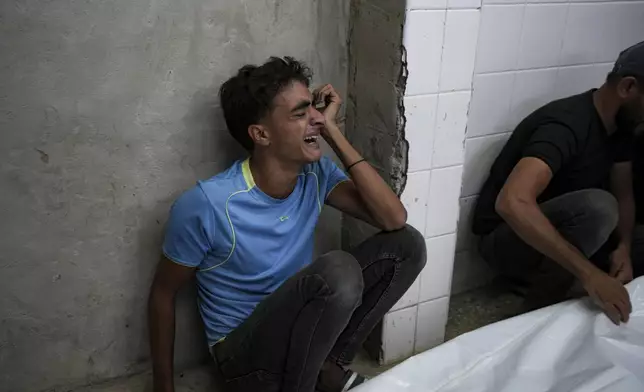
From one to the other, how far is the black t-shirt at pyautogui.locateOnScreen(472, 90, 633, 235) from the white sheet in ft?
1.23

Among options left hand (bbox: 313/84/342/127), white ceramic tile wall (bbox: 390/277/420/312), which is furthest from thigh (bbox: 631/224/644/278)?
left hand (bbox: 313/84/342/127)

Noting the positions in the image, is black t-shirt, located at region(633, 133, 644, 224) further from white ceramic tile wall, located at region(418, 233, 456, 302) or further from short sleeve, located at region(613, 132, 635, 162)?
white ceramic tile wall, located at region(418, 233, 456, 302)

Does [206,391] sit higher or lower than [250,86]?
lower

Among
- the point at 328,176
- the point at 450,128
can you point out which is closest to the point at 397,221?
the point at 328,176

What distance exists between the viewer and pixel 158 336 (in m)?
1.34

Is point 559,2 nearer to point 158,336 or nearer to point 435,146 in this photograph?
point 435,146

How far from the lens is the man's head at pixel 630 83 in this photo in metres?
1.55

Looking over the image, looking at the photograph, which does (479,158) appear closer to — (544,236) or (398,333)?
(544,236)

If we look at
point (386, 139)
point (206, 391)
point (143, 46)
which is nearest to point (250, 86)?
point (143, 46)

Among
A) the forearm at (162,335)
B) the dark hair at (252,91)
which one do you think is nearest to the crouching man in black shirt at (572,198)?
the dark hair at (252,91)

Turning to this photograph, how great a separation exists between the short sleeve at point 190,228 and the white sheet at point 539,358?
1.41 feet

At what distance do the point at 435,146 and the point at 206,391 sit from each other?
842mm

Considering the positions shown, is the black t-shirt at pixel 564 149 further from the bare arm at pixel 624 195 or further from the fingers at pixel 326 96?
the fingers at pixel 326 96

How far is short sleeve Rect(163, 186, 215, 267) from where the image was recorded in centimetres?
125
